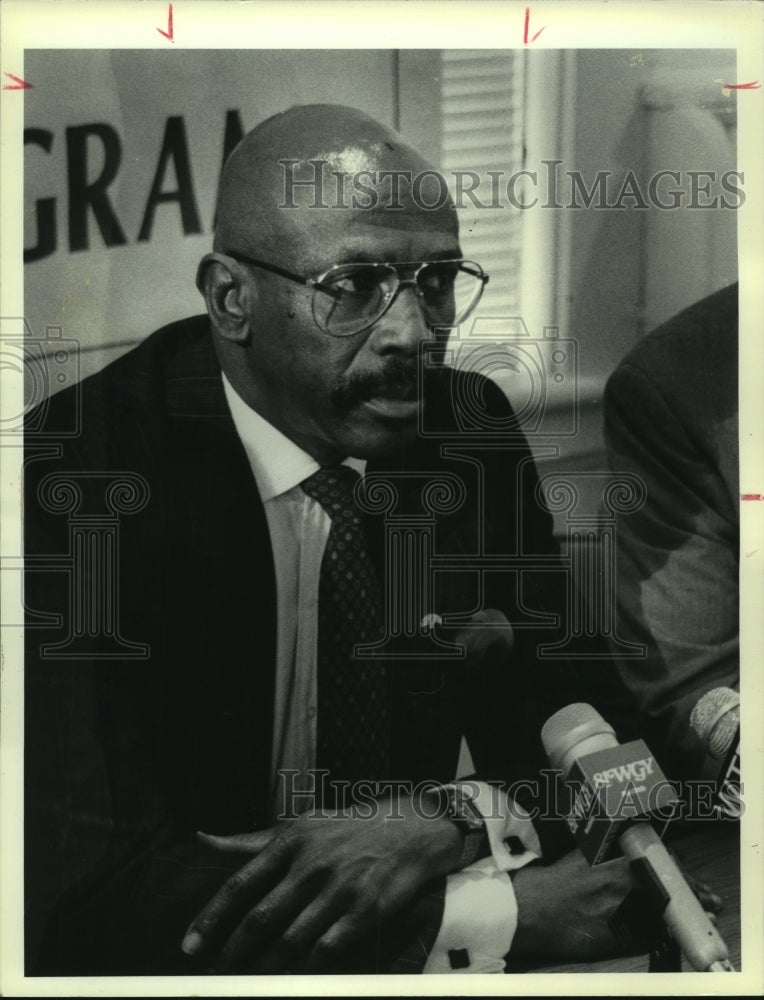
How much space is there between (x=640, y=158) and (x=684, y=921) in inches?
76.0

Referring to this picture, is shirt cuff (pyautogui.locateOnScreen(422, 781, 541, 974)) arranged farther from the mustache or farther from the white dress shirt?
the mustache

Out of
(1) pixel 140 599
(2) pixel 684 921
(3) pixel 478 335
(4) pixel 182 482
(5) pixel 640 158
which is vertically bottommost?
(2) pixel 684 921

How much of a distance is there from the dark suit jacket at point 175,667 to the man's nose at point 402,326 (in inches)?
4.8

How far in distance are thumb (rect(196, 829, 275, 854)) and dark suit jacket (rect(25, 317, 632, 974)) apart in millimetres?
26

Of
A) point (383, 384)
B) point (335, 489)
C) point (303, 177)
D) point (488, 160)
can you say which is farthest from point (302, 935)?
point (488, 160)

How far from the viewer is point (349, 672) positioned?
3.38 meters

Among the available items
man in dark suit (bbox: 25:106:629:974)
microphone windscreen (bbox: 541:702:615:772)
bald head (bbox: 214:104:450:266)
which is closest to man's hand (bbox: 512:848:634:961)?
man in dark suit (bbox: 25:106:629:974)

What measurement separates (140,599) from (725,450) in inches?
60.1

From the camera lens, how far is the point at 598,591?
344 cm

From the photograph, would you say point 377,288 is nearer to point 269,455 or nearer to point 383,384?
point 383,384

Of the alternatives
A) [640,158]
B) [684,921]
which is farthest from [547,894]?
[640,158]

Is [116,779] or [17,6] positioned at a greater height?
[17,6]

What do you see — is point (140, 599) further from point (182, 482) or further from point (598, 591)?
point (598, 591)

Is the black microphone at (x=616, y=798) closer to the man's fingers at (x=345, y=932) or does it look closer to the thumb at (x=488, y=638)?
the thumb at (x=488, y=638)
